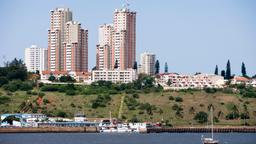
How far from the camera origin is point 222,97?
134375mm

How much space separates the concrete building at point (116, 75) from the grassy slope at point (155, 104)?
Result: 84.4 feet

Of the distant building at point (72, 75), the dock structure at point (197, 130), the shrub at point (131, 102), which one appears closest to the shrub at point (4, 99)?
the shrub at point (131, 102)

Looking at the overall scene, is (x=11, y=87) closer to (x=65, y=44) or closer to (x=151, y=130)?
(x=151, y=130)

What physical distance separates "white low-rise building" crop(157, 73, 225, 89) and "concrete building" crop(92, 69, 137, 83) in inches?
225

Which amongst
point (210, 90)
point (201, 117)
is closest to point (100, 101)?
point (201, 117)

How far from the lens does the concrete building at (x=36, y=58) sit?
182 m

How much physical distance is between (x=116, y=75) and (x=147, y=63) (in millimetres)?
26409

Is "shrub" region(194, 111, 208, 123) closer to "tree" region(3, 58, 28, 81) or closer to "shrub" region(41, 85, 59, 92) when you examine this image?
"shrub" region(41, 85, 59, 92)

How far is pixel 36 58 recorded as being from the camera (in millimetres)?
185625

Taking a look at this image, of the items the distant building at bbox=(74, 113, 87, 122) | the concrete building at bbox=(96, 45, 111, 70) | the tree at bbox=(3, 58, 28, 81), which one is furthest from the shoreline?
the concrete building at bbox=(96, 45, 111, 70)

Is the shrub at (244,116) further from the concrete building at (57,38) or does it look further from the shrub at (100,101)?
the concrete building at (57,38)

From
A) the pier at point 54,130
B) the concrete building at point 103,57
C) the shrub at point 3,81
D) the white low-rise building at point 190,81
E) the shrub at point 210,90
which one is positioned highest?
the concrete building at point 103,57

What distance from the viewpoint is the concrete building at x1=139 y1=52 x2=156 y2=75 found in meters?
187

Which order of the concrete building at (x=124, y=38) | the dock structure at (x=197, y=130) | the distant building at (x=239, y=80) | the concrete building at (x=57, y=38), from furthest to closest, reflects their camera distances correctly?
the concrete building at (x=57, y=38) → the concrete building at (x=124, y=38) → the distant building at (x=239, y=80) → the dock structure at (x=197, y=130)
